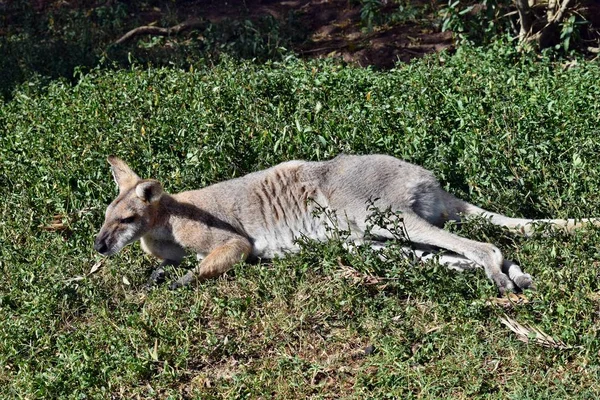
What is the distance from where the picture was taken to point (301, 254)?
23.1 feet

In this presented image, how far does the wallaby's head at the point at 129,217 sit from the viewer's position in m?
7.37

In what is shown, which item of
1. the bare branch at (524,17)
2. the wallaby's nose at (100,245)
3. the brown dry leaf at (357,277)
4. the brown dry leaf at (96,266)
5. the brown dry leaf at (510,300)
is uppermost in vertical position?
the bare branch at (524,17)

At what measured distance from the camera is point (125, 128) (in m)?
8.56

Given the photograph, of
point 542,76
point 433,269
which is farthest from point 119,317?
point 542,76

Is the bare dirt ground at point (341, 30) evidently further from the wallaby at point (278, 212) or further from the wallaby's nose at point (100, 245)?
the wallaby's nose at point (100, 245)

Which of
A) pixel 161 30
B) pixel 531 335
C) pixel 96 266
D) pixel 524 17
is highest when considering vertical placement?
pixel 524 17

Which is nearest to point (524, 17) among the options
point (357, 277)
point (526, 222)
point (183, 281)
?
point (526, 222)

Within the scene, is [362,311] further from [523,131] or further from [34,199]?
[34,199]

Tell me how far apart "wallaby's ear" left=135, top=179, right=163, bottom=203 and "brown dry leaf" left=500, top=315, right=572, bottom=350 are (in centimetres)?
286

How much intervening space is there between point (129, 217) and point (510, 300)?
294cm

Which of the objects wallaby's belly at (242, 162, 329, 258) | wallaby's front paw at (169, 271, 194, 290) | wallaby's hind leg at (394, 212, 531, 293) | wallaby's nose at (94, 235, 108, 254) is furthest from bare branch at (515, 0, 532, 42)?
wallaby's nose at (94, 235, 108, 254)

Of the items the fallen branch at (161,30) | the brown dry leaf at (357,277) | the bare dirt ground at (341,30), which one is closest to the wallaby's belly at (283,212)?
the brown dry leaf at (357,277)

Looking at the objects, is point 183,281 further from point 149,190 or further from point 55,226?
point 55,226

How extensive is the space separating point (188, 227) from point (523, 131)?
8.93ft
